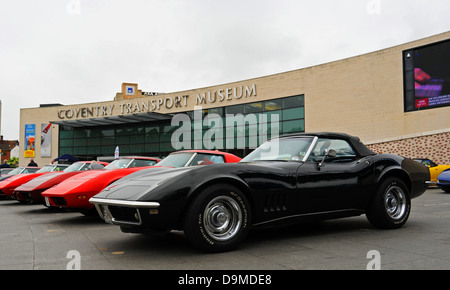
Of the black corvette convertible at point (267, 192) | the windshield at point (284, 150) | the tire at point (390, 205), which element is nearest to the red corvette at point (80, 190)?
the black corvette convertible at point (267, 192)

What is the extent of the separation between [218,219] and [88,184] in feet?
12.2

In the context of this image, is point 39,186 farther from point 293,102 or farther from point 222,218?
point 293,102

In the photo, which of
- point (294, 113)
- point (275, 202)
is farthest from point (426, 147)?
point (275, 202)

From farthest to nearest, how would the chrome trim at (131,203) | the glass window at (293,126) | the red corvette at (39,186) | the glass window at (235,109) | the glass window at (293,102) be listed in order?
the glass window at (235,109)
the glass window at (293,102)
the glass window at (293,126)
the red corvette at (39,186)
the chrome trim at (131,203)

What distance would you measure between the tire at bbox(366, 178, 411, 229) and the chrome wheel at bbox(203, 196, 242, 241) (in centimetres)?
220

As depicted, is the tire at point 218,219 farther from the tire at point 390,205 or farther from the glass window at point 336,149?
the tire at point 390,205

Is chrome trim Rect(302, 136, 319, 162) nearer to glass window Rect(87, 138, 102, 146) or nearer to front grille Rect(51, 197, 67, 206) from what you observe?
front grille Rect(51, 197, 67, 206)

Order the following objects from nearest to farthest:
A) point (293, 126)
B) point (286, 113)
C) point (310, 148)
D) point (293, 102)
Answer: point (310, 148) → point (293, 126) → point (293, 102) → point (286, 113)

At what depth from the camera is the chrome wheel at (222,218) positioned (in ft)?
12.4

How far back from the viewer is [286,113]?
30.3 m

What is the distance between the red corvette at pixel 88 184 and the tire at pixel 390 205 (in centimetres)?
327

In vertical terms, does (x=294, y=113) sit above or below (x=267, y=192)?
above

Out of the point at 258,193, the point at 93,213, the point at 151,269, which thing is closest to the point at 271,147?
the point at 258,193
